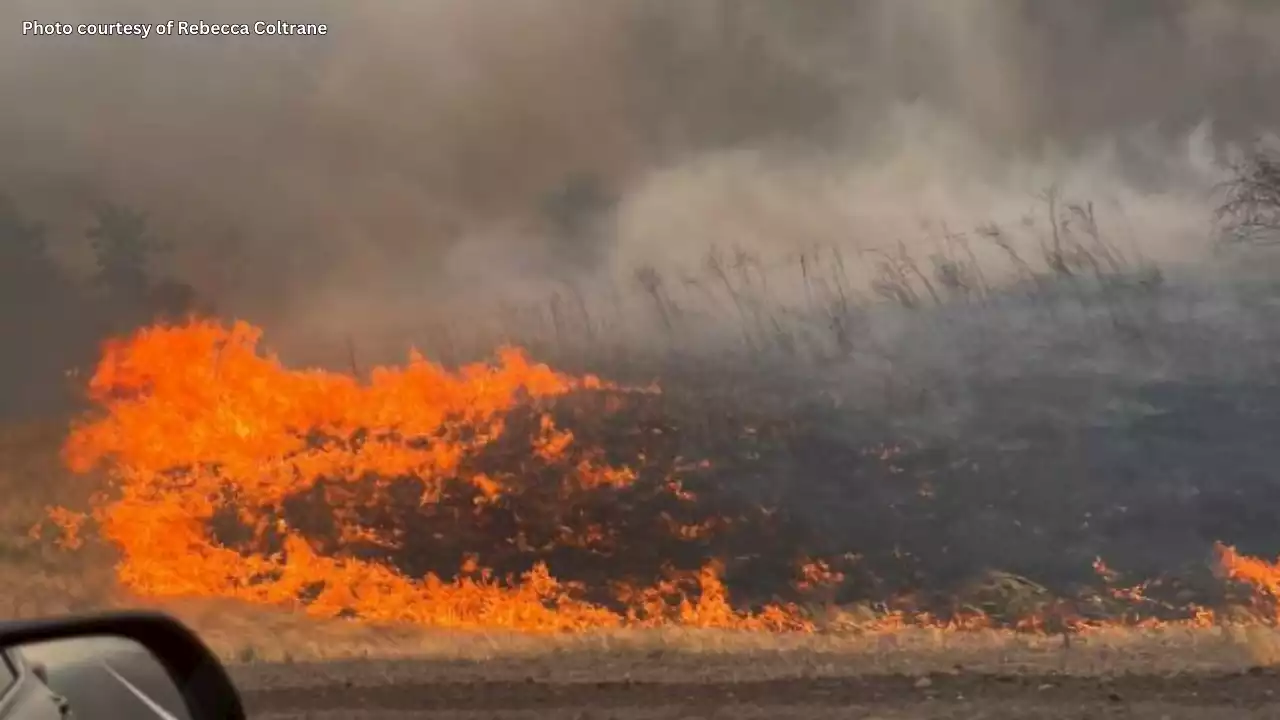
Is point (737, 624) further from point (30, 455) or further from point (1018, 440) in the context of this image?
point (30, 455)

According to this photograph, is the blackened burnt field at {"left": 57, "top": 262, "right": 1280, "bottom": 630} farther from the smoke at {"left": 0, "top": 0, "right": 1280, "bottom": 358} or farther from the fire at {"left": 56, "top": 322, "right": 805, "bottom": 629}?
the smoke at {"left": 0, "top": 0, "right": 1280, "bottom": 358}

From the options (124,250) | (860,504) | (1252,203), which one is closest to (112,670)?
(124,250)

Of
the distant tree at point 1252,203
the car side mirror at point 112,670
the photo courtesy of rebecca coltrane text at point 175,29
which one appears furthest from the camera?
the photo courtesy of rebecca coltrane text at point 175,29

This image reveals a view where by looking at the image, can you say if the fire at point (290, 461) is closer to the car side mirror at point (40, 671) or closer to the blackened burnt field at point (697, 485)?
the blackened burnt field at point (697, 485)

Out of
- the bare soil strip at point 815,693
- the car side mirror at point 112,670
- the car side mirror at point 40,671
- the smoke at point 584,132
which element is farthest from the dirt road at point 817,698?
the car side mirror at point 40,671

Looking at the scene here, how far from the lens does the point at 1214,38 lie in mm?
1897

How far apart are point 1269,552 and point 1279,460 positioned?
0.57 feet

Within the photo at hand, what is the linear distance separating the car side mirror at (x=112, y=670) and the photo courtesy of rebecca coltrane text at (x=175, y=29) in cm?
119

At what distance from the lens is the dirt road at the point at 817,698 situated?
5.75ft

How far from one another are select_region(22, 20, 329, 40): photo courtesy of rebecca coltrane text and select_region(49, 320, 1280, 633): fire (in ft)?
1.98

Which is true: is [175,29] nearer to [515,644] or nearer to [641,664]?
[515,644]

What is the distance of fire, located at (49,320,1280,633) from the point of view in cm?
192

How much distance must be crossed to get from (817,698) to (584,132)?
117 centimetres

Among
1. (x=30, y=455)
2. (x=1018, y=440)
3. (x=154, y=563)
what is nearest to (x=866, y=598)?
(x=1018, y=440)
